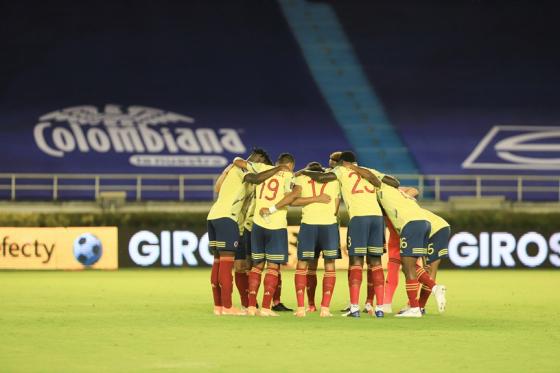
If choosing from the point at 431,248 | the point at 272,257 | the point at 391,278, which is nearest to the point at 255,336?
the point at 272,257

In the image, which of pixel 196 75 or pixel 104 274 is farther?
pixel 196 75

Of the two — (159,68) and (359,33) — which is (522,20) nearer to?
(359,33)

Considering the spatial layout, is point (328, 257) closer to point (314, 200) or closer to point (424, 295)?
point (314, 200)

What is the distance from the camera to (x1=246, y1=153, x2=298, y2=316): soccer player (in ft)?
44.3

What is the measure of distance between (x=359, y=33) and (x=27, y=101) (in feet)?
38.3

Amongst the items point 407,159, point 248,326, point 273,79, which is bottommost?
point 248,326

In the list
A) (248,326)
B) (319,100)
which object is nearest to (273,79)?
(319,100)

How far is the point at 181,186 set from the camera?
34188 mm

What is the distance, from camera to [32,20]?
124 feet

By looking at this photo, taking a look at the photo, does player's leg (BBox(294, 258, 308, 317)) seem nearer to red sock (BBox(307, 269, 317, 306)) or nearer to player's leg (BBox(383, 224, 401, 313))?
red sock (BBox(307, 269, 317, 306))

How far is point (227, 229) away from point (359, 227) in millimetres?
1607

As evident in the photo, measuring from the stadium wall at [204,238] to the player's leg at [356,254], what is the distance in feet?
36.9

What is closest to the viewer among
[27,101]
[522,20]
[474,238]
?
[474,238]

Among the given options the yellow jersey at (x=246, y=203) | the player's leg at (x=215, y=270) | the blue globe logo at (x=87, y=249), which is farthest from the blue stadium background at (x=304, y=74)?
the player's leg at (x=215, y=270)
